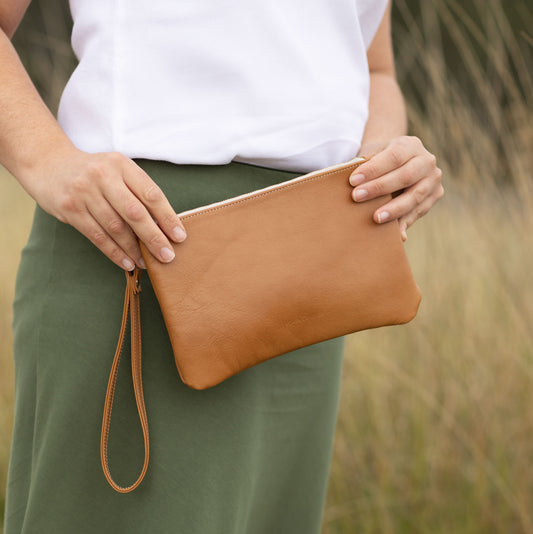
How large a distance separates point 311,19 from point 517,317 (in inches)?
51.5

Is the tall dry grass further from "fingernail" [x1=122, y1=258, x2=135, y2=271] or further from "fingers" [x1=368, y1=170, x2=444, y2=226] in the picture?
"fingernail" [x1=122, y1=258, x2=135, y2=271]

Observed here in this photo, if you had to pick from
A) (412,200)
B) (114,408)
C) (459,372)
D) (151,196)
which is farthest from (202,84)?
(459,372)

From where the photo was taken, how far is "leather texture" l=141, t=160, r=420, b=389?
2.23 feet

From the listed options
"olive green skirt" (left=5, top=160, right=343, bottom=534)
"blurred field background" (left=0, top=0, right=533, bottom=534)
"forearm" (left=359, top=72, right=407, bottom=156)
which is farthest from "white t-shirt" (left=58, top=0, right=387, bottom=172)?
Result: "blurred field background" (left=0, top=0, right=533, bottom=534)

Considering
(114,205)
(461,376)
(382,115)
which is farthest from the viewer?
(461,376)

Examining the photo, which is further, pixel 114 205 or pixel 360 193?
pixel 360 193

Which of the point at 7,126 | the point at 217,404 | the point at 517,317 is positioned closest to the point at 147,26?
the point at 7,126

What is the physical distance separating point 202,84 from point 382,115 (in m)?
0.39

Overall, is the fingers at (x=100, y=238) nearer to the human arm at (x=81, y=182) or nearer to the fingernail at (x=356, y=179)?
the human arm at (x=81, y=182)

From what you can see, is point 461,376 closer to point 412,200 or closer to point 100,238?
point 412,200

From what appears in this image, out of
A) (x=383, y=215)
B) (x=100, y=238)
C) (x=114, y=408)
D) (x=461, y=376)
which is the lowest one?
(x=461, y=376)

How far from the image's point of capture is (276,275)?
0.72m

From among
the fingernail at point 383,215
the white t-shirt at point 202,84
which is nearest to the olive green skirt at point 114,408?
the white t-shirt at point 202,84

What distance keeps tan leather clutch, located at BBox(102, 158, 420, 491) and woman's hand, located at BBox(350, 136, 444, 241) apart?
15 millimetres
